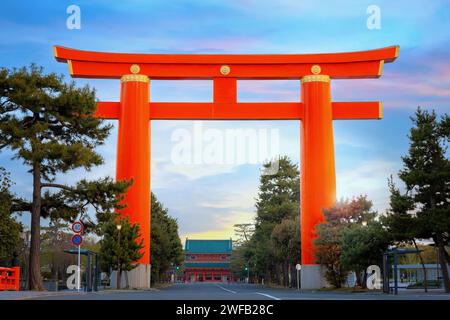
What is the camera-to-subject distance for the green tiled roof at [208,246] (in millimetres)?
150375

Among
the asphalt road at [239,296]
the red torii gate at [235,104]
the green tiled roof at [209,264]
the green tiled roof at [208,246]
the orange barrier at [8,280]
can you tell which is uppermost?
the red torii gate at [235,104]

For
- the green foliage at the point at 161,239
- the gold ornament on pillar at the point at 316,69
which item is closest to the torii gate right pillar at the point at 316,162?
the gold ornament on pillar at the point at 316,69

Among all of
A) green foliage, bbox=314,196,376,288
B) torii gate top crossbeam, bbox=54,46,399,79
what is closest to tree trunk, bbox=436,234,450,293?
green foliage, bbox=314,196,376,288

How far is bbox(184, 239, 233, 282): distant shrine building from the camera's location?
14962cm

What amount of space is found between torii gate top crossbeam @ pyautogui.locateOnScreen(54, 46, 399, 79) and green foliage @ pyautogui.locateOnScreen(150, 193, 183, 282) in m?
21.0

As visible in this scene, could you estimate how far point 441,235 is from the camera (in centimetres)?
3741

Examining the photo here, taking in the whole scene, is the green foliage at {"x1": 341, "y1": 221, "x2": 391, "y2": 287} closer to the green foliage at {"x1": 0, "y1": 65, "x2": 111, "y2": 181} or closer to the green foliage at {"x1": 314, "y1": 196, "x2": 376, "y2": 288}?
the green foliage at {"x1": 314, "y1": 196, "x2": 376, "y2": 288}

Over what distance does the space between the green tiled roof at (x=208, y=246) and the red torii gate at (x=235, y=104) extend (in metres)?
98.8

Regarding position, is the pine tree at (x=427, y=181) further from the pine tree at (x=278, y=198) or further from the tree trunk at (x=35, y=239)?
the pine tree at (x=278, y=198)

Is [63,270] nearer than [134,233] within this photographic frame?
No

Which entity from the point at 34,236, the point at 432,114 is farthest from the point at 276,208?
the point at 34,236

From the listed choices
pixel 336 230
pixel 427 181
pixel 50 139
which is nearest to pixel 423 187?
pixel 427 181
